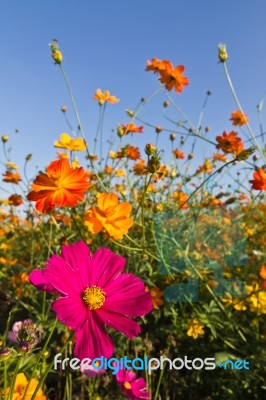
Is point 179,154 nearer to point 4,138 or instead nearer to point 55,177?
point 4,138

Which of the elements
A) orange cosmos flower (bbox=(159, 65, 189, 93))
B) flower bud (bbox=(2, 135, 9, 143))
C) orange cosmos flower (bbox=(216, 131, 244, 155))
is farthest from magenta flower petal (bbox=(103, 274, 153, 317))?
flower bud (bbox=(2, 135, 9, 143))

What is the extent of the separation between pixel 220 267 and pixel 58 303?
142cm

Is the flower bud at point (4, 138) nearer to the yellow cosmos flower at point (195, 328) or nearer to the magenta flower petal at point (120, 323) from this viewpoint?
the yellow cosmos flower at point (195, 328)

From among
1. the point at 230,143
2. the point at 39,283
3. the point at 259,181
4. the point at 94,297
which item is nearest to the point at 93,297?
the point at 94,297

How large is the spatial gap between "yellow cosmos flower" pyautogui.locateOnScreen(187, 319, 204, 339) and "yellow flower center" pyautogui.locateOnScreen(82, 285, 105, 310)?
956 millimetres

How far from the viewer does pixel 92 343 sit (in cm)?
49

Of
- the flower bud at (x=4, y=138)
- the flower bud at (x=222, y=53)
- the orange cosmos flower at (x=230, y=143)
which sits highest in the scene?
the flower bud at (x=4, y=138)

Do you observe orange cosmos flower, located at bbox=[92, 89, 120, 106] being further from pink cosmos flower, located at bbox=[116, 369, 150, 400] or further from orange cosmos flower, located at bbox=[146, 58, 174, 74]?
pink cosmos flower, located at bbox=[116, 369, 150, 400]

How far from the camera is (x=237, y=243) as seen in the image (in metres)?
2.03

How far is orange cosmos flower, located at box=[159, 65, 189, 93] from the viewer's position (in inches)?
71.8

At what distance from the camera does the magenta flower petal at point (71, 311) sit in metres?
0.48

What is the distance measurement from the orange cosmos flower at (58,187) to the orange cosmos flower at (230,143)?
0.84 m

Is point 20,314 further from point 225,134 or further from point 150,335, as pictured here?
point 225,134

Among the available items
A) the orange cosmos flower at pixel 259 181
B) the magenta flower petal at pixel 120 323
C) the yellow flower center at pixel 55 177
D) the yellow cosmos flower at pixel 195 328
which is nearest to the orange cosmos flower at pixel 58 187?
the yellow flower center at pixel 55 177
